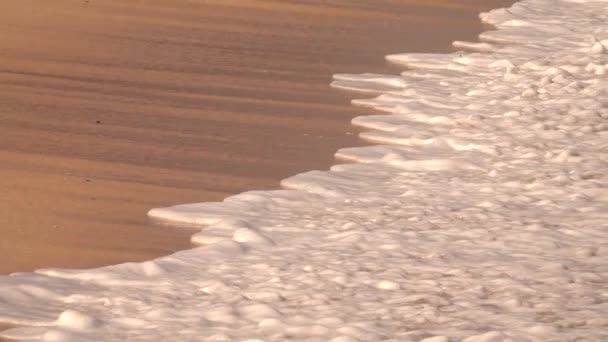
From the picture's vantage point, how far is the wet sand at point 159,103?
4.68m

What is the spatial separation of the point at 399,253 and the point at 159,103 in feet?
6.37

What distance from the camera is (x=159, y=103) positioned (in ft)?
20.2

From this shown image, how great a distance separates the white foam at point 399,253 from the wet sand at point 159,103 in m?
0.15

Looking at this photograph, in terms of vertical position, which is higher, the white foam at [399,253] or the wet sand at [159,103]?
the wet sand at [159,103]

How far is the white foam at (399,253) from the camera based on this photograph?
3.88 m

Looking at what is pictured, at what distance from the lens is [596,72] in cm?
757

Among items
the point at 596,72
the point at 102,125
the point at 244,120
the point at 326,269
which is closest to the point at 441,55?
the point at 596,72

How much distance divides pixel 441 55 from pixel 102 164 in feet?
9.59

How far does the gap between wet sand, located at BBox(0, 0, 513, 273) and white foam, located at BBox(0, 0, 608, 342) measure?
0.15m

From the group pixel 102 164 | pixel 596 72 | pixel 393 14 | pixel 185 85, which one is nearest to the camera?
pixel 102 164

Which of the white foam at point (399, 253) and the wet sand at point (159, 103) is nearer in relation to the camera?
the white foam at point (399, 253)

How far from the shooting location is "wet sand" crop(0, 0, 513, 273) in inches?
184

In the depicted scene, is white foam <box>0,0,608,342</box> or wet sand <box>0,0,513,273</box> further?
wet sand <box>0,0,513,273</box>

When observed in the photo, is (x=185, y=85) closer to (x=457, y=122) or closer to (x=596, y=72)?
(x=457, y=122)
